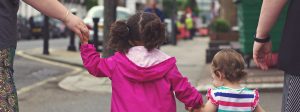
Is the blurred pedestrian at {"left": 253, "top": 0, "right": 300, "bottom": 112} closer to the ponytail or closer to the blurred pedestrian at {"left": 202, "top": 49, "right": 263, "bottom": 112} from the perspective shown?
the blurred pedestrian at {"left": 202, "top": 49, "right": 263, "bottom": 112}

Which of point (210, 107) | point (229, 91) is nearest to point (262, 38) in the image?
point (229, 91)

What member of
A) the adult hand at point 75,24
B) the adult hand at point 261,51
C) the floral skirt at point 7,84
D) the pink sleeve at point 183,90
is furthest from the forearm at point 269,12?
the floral skirt at point 7,84

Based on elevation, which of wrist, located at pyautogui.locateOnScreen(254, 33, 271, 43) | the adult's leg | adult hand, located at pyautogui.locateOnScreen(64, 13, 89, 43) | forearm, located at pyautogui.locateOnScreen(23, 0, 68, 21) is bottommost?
the adult's leg

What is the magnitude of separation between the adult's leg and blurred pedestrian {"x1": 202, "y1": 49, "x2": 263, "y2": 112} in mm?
411

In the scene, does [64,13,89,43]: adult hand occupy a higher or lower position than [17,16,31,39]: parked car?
higher

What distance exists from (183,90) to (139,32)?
415mm

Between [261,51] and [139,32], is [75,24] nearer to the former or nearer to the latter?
[139,32]

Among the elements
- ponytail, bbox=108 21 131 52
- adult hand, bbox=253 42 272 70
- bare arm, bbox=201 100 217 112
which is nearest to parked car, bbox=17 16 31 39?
ponytail, bbox=108 21 131 52

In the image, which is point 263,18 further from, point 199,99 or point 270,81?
point 270,81

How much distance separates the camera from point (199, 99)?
3.38 m

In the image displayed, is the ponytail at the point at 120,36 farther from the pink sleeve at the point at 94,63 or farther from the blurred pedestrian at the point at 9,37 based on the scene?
the blurred pedestrian at the point at 9,37

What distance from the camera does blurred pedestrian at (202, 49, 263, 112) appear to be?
3.34m

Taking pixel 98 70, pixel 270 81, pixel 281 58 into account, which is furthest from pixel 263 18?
pixel 270 81

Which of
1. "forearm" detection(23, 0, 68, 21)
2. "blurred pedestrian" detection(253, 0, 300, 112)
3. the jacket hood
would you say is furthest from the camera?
the jacket hood
